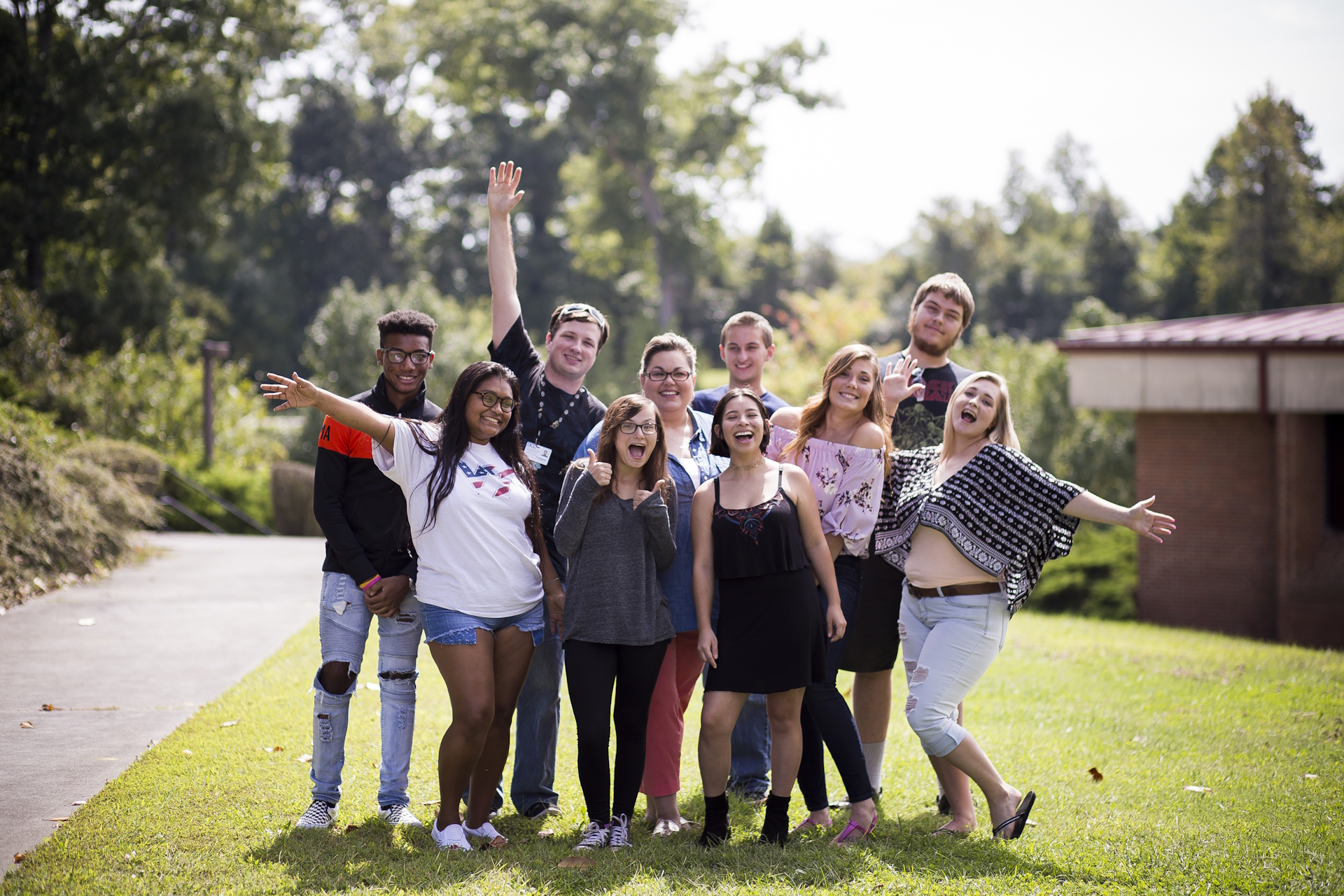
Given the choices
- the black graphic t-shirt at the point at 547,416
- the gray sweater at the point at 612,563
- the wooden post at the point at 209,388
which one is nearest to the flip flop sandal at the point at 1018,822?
the gray sweater at the point at 612,563

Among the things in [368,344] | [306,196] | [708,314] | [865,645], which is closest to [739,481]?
[865,645]

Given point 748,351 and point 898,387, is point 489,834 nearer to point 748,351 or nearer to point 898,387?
point 748,351

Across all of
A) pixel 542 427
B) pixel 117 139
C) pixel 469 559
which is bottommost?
pixel 469 559

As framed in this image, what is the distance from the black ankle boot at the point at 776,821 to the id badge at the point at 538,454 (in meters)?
1.74

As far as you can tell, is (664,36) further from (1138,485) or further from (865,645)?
(865,645)

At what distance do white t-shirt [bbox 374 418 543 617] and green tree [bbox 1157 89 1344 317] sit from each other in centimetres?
4053

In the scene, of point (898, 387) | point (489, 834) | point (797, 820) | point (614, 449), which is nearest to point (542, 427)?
point (614, 449)

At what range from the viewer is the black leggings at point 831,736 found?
176 inches

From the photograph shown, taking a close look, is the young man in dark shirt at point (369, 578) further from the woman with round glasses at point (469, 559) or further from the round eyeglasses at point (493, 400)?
the round eyeglasses at point (493, 400)

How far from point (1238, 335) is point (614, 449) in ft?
47.5

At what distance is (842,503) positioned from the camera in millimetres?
4602

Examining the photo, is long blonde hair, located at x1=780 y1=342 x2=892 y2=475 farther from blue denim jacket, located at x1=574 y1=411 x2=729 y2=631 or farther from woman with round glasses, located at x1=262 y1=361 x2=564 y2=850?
woman with round glasses, located at x1=262 y1=361 x2=564 y2=850

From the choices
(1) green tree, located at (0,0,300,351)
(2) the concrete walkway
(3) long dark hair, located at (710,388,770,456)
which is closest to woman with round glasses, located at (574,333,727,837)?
(3) long dark hair, located at (710,388,770,456)

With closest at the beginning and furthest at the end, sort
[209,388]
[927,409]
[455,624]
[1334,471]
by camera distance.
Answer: [455,624]
[927,409]
[1334,471]
[209,388]
